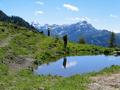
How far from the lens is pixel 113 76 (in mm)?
50750

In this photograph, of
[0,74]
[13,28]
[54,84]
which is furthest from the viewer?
[13,28]

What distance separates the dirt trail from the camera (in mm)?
41594

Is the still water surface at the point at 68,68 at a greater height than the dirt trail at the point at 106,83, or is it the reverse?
the dirt trail at the point at 106,83

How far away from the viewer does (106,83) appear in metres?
44.5

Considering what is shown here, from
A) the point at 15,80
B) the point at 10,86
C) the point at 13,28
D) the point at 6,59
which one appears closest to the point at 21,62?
the point at 6,59

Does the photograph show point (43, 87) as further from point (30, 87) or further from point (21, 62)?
point (21, 62)

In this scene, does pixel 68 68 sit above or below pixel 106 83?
below

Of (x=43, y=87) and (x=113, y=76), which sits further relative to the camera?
(x=113, y=76)

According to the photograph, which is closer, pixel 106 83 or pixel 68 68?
pixel 106 83

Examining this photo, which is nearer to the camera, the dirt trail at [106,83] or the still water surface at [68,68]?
the dirt trail at [106,83]

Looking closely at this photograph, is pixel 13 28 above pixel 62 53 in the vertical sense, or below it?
above

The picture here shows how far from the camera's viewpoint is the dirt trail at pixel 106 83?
41.6 meters

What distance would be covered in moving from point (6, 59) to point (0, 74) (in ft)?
66.2

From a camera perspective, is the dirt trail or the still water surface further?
the still water surface
